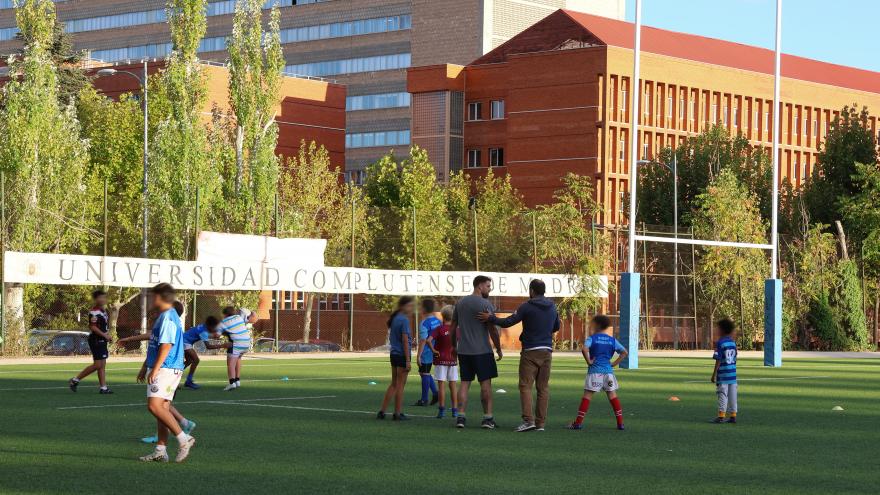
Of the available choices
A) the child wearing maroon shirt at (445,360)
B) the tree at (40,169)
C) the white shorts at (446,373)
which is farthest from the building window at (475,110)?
the white shorts at (446,373)

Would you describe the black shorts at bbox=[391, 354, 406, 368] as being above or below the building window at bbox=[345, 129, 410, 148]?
below

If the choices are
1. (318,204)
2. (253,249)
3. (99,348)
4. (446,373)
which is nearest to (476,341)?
(446,373)

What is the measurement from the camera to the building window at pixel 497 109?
99188mm

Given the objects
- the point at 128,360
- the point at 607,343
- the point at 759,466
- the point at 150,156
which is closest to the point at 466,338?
the point at 607,343

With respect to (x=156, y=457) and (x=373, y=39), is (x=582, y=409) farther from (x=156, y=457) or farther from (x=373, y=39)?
(x=373, y=39)

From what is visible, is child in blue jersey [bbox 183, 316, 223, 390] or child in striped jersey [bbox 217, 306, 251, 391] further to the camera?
child in blue jersey [bbox 183, 316, 223, 390]

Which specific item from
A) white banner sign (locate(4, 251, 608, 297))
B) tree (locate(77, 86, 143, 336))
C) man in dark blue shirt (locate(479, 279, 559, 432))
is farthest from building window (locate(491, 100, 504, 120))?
man in dark blue shirt (locate(479, 279, 559, 432))

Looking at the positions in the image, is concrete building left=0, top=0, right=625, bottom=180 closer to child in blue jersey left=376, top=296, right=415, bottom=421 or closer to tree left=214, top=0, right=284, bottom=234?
tree left=214, top=0, right=284, bottom=234

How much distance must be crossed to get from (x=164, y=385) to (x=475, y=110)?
87885mm

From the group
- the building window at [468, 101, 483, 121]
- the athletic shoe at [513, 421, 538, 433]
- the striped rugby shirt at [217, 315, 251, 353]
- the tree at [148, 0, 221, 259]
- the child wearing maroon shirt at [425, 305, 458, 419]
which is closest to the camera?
the athletic shoe at [513, 421, 538, 433]

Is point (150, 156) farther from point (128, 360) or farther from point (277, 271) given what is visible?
point (128, 360)

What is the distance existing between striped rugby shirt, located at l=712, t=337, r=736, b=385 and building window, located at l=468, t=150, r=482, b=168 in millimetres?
81512

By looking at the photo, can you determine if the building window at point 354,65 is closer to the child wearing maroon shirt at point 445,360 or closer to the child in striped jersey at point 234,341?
the child in striped jersey at point 234,341

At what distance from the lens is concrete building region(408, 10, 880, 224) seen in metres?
88.2
